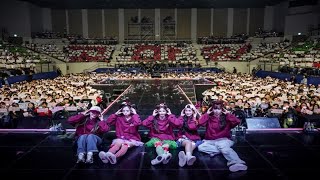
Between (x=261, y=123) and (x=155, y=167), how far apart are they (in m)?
3.87

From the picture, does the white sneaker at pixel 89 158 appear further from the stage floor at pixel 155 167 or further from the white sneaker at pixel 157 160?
the white sneaker at pixel 157 160

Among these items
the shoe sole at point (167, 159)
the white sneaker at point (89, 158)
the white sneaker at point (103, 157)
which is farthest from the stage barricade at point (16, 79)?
the shoe sole at point (167, 159)

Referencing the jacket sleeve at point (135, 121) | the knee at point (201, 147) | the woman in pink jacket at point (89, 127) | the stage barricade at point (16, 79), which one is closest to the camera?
the woman in pink jacket at point (89, 127)

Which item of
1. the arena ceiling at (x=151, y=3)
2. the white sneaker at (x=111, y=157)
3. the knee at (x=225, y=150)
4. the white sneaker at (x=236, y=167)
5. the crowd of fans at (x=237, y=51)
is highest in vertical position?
the arena ceiling at (x=151, y=3)

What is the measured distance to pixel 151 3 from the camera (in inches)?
1483

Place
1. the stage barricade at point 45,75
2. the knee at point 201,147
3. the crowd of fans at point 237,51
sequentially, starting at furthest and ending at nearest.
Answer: the crowd of fans at point 237,51, the stage barricade at point 45,75, the knee at point 201,147

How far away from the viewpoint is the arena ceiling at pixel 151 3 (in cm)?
3597

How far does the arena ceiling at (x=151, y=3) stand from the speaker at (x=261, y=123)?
29.9m

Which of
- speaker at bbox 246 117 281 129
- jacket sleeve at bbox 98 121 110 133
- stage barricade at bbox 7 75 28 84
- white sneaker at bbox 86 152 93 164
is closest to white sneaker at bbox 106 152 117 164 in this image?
white sneaker at bbox 86 152 93 164

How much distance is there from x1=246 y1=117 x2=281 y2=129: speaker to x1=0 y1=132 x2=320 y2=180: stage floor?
0.82 m

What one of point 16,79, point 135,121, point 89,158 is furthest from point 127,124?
point 16,79

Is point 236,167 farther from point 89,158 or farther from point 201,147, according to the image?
point 89,158

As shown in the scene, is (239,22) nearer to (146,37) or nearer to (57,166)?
(146,37)

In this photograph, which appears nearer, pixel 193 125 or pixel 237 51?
pixel 193 125
